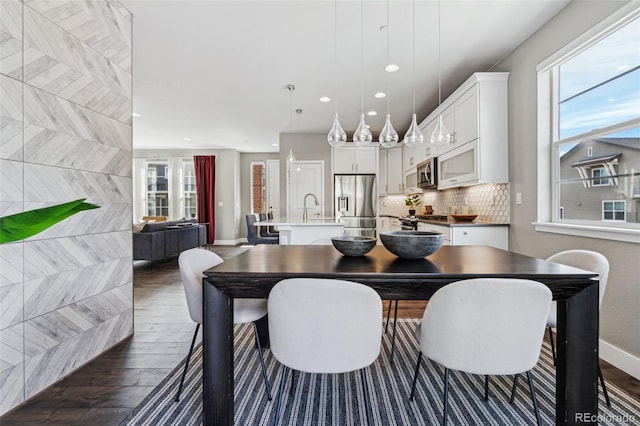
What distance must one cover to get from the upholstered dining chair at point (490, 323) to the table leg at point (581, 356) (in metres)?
0.23

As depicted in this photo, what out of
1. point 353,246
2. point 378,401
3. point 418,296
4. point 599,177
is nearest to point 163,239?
point 353,246

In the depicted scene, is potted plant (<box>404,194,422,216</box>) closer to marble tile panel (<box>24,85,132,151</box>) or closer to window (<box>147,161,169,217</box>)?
marble tile panel (<box>24,85,132,151</box>)

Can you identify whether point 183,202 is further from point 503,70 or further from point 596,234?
point 596,234

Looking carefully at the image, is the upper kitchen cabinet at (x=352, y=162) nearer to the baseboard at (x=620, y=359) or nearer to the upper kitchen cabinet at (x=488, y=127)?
the upper kitchen cabinet at (x=488, y=127)

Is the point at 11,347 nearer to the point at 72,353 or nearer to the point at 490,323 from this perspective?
the point at 72,353

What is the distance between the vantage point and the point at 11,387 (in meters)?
1.61

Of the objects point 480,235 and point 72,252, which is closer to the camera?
point 72,252

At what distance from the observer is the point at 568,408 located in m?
1.32

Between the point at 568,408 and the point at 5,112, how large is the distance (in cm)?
303

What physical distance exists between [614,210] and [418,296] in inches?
71.8

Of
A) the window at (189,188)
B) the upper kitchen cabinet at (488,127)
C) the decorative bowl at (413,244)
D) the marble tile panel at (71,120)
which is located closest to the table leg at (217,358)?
the decorative bowl at (413,244)

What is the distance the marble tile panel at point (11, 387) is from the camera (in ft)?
5.15

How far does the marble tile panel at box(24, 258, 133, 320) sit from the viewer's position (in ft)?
5.67

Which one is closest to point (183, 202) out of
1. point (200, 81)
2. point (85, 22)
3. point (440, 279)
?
point (200, 81)
